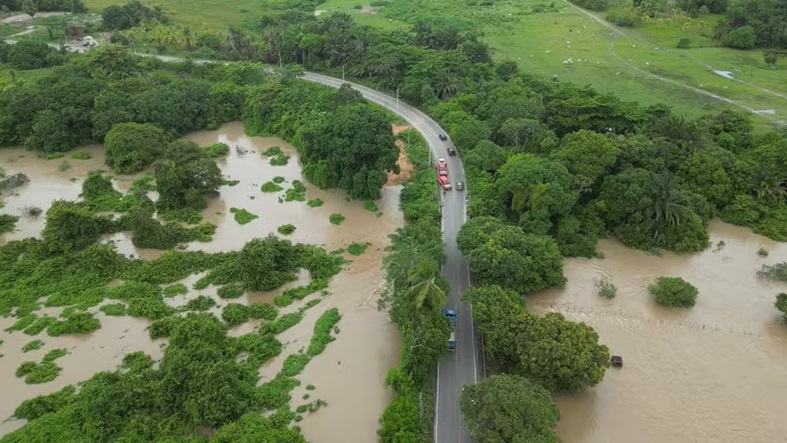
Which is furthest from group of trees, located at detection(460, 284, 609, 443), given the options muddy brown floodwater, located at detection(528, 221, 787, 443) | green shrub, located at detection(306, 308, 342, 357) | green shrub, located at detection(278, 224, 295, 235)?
green shrub, located at detection(278, 224, 295, 235)

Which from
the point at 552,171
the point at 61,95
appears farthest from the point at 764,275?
the point at 61,95

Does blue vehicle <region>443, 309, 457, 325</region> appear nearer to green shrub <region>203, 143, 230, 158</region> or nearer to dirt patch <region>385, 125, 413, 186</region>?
dirt patch <region>385, 125, 413, 186</region>

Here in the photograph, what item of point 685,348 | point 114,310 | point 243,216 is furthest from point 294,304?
point 685,348

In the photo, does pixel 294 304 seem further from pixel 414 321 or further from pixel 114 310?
pixel 114 310

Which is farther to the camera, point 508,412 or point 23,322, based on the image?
point 23,322

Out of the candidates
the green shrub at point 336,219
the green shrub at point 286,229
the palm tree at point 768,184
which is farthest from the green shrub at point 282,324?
the palm tree at point 768,184

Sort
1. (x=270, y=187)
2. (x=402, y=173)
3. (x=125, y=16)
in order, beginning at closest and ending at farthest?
(x=270, y=187) → (x=402, y=173) → (x=125, y=16)
